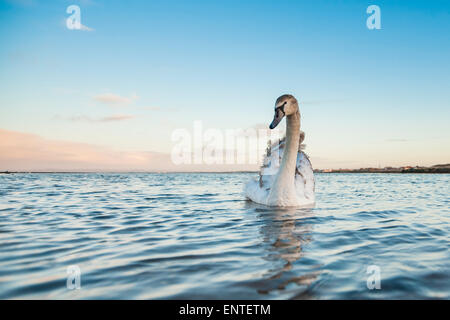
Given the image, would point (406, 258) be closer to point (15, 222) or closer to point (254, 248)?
point (254, 248)

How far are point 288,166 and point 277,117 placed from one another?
173cm

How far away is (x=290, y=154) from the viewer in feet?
31.8

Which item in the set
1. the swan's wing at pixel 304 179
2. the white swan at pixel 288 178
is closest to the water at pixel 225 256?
the white swan at pixel 288 178

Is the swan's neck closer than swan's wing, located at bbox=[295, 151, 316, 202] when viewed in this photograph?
Yes

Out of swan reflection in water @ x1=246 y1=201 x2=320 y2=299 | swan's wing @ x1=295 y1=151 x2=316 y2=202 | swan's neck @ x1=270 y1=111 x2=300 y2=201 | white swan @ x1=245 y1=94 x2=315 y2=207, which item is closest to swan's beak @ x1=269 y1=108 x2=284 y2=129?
white swan @ x1=245 y1=94 x2=315 y2=207

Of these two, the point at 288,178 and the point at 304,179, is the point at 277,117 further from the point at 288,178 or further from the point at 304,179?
the point at 304,179

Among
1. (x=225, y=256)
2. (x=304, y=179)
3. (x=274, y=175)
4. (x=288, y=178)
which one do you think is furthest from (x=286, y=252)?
(x=304, y=179)

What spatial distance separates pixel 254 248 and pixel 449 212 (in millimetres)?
7303

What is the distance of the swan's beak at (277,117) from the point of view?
804cm

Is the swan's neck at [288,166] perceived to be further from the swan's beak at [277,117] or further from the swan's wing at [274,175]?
the swan's beak at [277,117]

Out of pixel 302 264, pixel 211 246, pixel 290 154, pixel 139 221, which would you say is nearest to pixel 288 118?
pixel 290 154

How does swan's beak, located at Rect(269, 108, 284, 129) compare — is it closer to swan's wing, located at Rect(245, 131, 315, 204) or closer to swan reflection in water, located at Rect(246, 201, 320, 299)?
swan reflection in water, located at Rect(246, 201, 320, 299)

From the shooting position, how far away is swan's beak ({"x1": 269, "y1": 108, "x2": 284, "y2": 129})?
316 inches

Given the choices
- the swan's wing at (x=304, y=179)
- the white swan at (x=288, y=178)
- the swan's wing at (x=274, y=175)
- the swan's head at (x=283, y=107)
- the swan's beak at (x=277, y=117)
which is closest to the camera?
the swan's beak at (x=277, y=117)
